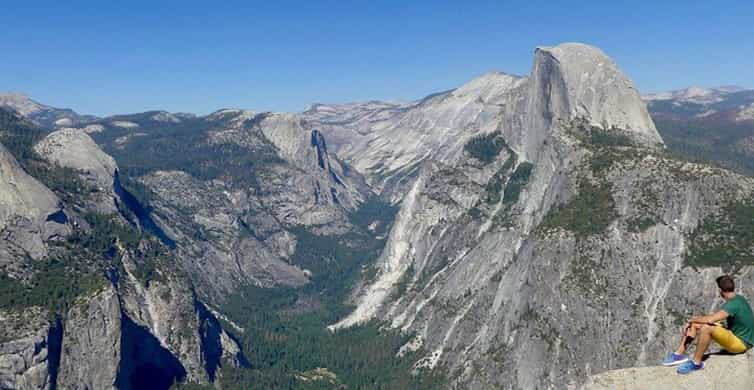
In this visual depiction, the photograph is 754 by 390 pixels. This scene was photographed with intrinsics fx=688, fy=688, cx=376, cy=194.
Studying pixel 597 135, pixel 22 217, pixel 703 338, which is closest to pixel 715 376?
pixel 703 338

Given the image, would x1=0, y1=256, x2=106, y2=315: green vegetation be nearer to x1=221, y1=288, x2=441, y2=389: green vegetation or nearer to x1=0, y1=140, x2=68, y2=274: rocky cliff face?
x1=0, y1=140, x2=68, y2=274: rocky cliff face

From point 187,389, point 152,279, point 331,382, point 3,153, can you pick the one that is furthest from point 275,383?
→ point 3,153

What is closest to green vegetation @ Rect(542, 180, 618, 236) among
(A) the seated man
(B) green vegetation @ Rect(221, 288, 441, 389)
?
(B) green vegetation @ Rect(221, 288, 441, 389)

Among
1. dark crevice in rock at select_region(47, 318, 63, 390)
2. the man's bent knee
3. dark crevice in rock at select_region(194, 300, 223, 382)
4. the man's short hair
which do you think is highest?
the man's short hair

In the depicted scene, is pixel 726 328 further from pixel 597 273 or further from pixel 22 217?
pixel 22 217

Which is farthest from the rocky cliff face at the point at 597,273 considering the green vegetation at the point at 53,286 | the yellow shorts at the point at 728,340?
the yellow shorts at the point at 728,340

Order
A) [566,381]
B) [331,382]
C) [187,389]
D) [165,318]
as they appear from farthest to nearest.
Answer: [331,382]
[165,318]
[187,389]
[566,381]

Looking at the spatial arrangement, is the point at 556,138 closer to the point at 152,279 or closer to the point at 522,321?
the point at 522,321
